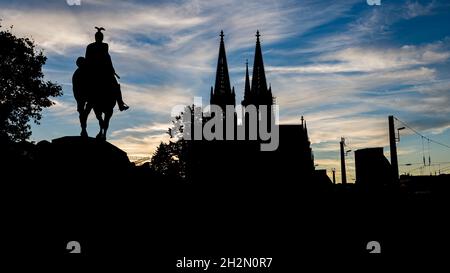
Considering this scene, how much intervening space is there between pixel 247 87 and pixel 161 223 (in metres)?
84.2

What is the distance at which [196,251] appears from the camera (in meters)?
9.55

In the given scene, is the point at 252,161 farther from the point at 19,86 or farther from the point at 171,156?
the point at 19,86

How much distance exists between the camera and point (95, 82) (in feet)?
36.3

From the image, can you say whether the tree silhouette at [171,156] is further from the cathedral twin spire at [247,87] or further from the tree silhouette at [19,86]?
the cathedral twin spire at [247,87]

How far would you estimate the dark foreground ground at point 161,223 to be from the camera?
27.1ft

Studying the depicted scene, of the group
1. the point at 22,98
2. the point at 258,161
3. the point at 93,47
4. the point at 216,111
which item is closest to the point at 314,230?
the point at 93,47

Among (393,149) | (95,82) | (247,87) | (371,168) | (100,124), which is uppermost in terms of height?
(247,87)

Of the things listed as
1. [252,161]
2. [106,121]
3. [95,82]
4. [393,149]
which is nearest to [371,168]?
[393,149]

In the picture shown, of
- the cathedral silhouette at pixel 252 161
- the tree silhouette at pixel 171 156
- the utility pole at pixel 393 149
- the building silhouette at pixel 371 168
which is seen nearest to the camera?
the utility pole at pixel 393 149

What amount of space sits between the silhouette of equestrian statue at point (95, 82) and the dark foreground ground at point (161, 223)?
133 cm

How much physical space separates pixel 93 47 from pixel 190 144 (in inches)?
1406

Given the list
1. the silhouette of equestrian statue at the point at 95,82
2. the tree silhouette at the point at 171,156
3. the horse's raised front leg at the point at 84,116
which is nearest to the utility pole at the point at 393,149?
the silhouette of equestrian statue at the point at 95,82

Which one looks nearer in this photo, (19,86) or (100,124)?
(100,124)

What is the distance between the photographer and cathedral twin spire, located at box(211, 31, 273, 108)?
86.8 metres
